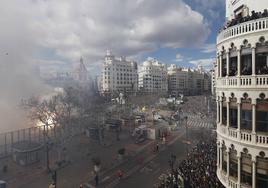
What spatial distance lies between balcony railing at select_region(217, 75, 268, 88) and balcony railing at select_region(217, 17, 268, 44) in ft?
9.43

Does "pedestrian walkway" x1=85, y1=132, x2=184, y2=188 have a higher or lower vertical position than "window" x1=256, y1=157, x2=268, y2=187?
lower

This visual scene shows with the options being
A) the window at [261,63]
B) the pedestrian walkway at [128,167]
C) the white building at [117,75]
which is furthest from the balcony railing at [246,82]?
the white building at [117,75]

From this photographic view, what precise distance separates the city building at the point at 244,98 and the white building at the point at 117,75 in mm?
120073

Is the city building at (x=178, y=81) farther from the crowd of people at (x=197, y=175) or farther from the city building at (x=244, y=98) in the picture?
the city building at (x=244, y=98)

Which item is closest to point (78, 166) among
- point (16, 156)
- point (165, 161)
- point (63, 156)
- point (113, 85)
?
point (63, 156)

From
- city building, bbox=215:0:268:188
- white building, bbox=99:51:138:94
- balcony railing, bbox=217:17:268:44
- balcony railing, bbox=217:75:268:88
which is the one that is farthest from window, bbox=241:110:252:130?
white building, bbox=99:51:138:94

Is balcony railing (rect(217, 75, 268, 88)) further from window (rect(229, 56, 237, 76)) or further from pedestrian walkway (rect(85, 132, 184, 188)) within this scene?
pedestrian walkway (rect(85, 132, 184, 188))

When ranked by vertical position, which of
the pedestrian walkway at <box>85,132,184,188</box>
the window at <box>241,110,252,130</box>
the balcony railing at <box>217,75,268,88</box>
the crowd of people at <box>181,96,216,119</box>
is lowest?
the pedestrian walkway at <box>85,132,184,188</box>

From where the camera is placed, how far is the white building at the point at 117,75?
473ft

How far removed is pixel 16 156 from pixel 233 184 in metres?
31.9

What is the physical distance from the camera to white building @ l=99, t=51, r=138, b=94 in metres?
144

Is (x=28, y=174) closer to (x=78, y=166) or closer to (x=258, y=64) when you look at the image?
(x=78, y=166)

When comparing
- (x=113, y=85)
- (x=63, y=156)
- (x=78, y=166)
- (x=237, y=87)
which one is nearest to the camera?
(x=237, y=87)

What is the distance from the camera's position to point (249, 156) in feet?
49.8
